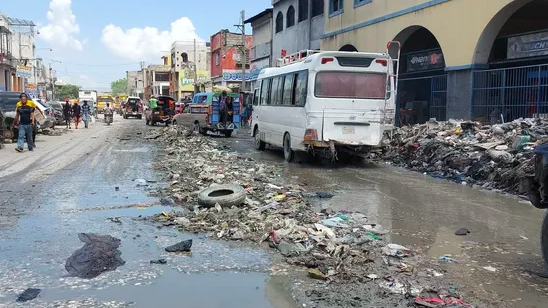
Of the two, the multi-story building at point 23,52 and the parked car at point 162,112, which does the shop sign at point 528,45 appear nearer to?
the parked car at point 162,112

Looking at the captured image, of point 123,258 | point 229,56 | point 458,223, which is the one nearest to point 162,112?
point 229,56

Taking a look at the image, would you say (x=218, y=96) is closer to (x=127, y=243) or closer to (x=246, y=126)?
(x=246, y=126)

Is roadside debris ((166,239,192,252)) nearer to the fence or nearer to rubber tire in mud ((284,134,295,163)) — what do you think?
rubber tire in mud ((284,134,295,163))

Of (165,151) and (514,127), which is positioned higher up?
(514,127)

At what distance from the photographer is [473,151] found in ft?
40.0

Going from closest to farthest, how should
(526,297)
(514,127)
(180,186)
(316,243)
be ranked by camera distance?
(526,297) → (316,243) → (180,186) → (514,127)

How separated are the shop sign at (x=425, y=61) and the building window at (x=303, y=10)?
9.81 m

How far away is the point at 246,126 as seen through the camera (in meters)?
33.5

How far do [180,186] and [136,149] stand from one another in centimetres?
850

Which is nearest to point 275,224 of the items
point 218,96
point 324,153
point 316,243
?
point 316,243

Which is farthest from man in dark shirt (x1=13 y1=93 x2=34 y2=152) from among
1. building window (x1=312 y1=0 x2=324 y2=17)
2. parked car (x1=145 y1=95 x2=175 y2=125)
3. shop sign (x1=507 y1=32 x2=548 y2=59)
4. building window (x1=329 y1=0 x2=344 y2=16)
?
building window (x1=312 y1=0 x2=324 y2=17)

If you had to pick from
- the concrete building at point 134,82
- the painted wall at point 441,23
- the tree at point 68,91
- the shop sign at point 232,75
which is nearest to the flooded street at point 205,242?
the painted wall at point 441,23

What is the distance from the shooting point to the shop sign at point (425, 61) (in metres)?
21.2

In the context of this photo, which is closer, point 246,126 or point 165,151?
point 165,151
